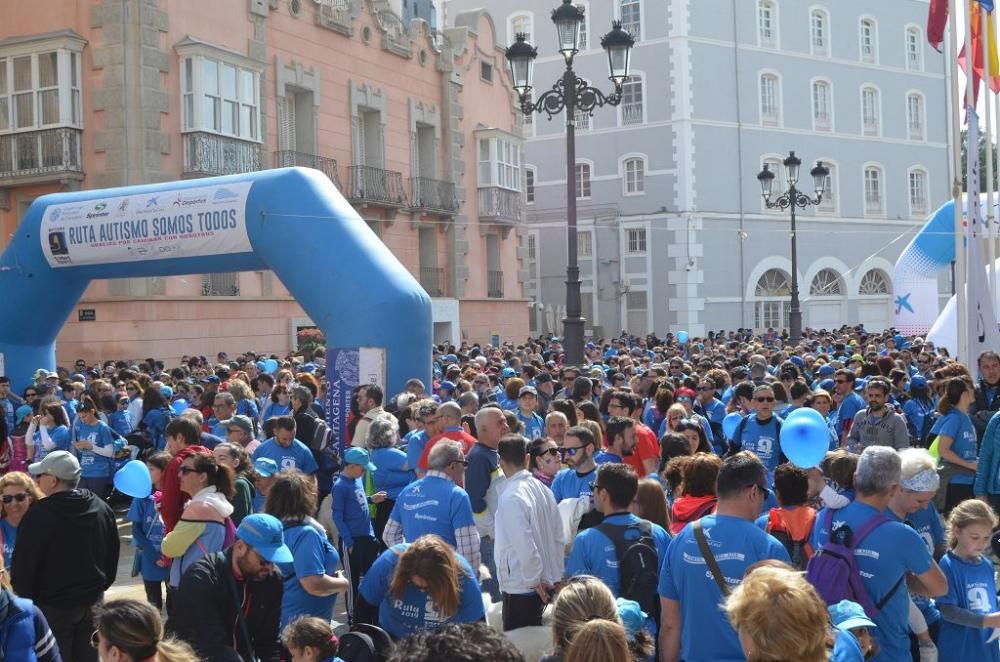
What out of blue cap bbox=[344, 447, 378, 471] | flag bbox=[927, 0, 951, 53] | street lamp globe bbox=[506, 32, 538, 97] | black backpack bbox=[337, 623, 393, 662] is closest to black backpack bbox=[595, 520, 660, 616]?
black backpack bbox=[337, 623, 393, 662]

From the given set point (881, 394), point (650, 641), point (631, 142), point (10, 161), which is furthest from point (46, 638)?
point (631, 142)

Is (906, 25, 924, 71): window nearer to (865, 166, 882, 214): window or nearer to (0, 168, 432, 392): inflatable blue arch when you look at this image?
(865, 166, 882, 214): window

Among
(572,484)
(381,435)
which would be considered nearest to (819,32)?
(381,435)

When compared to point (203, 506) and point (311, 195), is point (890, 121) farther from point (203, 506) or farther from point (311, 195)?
point (203, 506)

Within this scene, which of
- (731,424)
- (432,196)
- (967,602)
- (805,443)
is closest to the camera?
(967,602)

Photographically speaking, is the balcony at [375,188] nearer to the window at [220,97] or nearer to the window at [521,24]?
the window at [220,97]

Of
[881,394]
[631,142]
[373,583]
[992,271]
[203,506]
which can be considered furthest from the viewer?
[631,142]

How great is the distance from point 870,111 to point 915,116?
290 centimetres

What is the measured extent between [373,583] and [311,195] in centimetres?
918

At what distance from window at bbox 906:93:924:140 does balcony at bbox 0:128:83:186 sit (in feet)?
123

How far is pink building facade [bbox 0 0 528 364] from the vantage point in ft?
75.4

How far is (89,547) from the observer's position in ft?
20.1

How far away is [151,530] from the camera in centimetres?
773

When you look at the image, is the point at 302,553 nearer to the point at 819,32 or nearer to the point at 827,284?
the point at 827,284
